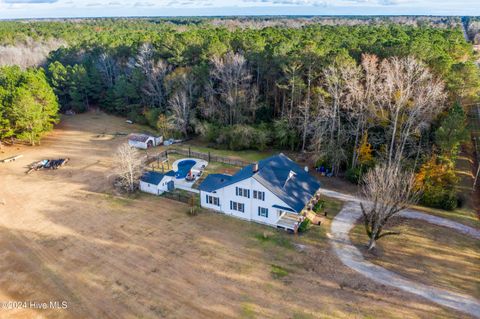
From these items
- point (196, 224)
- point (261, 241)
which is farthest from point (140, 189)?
point (261, 241)

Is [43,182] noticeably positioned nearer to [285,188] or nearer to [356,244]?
[285,188]

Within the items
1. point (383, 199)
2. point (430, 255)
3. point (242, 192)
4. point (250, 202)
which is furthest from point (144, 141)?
point (430, 255)

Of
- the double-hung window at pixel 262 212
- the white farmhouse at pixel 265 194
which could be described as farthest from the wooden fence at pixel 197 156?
the double-hung window at pixel 262 212

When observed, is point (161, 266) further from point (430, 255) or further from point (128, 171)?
point (430, 255)

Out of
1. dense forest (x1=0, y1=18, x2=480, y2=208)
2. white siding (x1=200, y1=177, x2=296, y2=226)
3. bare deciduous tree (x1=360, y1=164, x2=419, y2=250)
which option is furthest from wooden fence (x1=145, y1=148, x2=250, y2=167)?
bare deciduous tree (x1=360, y1=164, x2=419, y2=250)

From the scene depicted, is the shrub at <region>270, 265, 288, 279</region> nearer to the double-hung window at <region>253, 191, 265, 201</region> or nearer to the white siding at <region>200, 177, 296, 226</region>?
the white siding at <region>200, 177, 296, 226</region>
